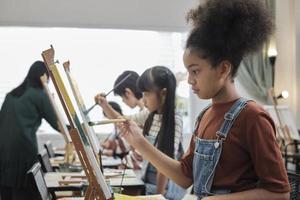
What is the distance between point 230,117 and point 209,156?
0.12m

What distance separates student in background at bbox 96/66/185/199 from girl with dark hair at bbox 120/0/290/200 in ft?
3.27

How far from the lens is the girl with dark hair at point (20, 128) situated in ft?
9.59

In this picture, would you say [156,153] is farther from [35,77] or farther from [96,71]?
[96,71]

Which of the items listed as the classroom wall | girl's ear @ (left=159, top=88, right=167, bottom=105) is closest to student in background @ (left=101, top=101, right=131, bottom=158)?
girl's ear @ (left=159, top=88, right=167, bottom=105)

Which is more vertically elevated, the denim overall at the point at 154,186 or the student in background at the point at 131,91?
the student in background at the point at 131,91

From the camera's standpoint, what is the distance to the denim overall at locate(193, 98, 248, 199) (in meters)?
1.08

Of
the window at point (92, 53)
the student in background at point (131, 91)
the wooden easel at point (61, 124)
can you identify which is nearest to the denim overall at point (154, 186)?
the wooden easel at point (61, 124)

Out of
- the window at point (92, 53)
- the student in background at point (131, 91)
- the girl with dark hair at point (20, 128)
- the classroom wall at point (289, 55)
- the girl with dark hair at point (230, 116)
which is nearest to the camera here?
the girl with dark hair at point (230, 116)

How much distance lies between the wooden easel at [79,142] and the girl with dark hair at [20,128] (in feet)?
5.85

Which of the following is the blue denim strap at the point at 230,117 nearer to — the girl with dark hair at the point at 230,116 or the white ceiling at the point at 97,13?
the girl with dark hair at the point at 230,116

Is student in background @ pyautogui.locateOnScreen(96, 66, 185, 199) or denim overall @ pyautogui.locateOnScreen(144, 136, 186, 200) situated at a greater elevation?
student in background @ pyautogui.locateOnScreen(96, 66, 185, 199)

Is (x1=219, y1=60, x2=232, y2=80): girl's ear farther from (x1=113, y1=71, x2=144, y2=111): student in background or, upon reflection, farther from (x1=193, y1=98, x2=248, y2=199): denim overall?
(x1=113, y1=71, x2=144, y2=111): student in background

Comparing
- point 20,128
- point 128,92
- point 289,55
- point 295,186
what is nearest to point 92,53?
point 128,92

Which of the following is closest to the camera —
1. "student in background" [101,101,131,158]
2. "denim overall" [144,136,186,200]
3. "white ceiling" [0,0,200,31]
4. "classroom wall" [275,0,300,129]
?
"denim overall" [144,136,186,200]
